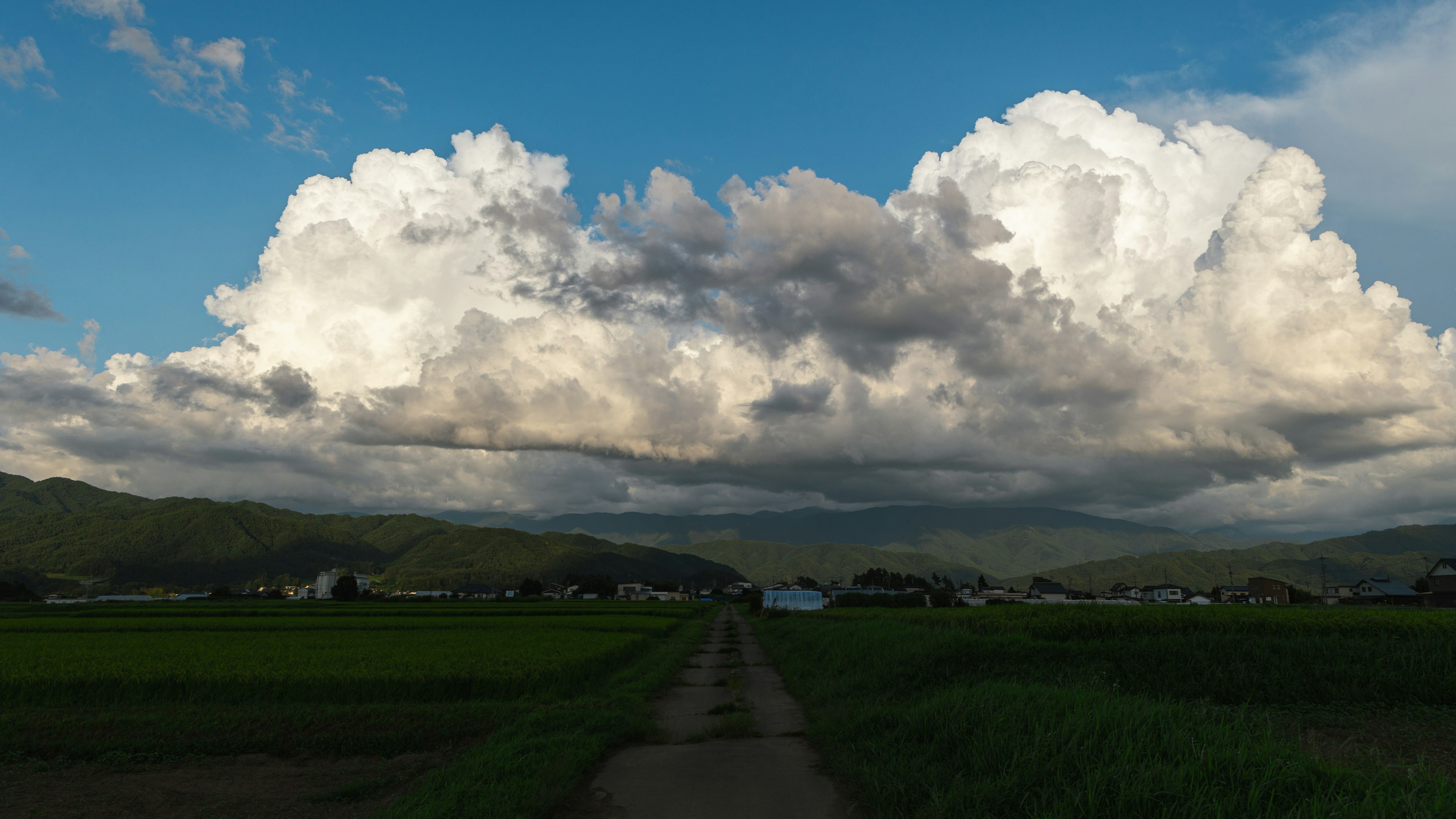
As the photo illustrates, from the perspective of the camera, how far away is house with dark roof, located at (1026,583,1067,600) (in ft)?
453

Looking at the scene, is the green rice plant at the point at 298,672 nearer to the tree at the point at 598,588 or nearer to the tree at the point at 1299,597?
the tree at the point at 1299,597

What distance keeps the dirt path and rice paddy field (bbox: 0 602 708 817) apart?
768 millimetres

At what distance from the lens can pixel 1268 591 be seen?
12181cm

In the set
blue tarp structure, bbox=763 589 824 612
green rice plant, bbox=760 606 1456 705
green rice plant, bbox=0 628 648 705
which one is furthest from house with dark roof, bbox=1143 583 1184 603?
green rice plant, bbox=0 628 648 705

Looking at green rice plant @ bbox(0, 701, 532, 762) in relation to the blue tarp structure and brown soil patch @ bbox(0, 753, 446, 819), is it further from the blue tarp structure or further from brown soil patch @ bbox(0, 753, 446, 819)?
the blue tarp structure

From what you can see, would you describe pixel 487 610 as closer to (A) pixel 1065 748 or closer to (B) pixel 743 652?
(B) pixel 743 652

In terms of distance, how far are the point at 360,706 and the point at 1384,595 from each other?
416ft

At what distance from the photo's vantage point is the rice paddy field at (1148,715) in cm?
757

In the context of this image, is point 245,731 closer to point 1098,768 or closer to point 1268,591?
point 1098,768

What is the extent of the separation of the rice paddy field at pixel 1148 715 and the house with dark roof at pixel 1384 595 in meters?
96.9

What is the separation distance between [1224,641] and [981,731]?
37.4 feet

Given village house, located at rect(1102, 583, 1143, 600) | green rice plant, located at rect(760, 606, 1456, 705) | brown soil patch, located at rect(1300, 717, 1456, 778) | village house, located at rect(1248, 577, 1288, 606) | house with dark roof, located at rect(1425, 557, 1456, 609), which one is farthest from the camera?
village house, located at rect(1102, 583, 1143, 600)

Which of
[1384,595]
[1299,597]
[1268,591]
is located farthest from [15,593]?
[1299,597]

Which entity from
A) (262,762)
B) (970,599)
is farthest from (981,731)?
(970,599)
